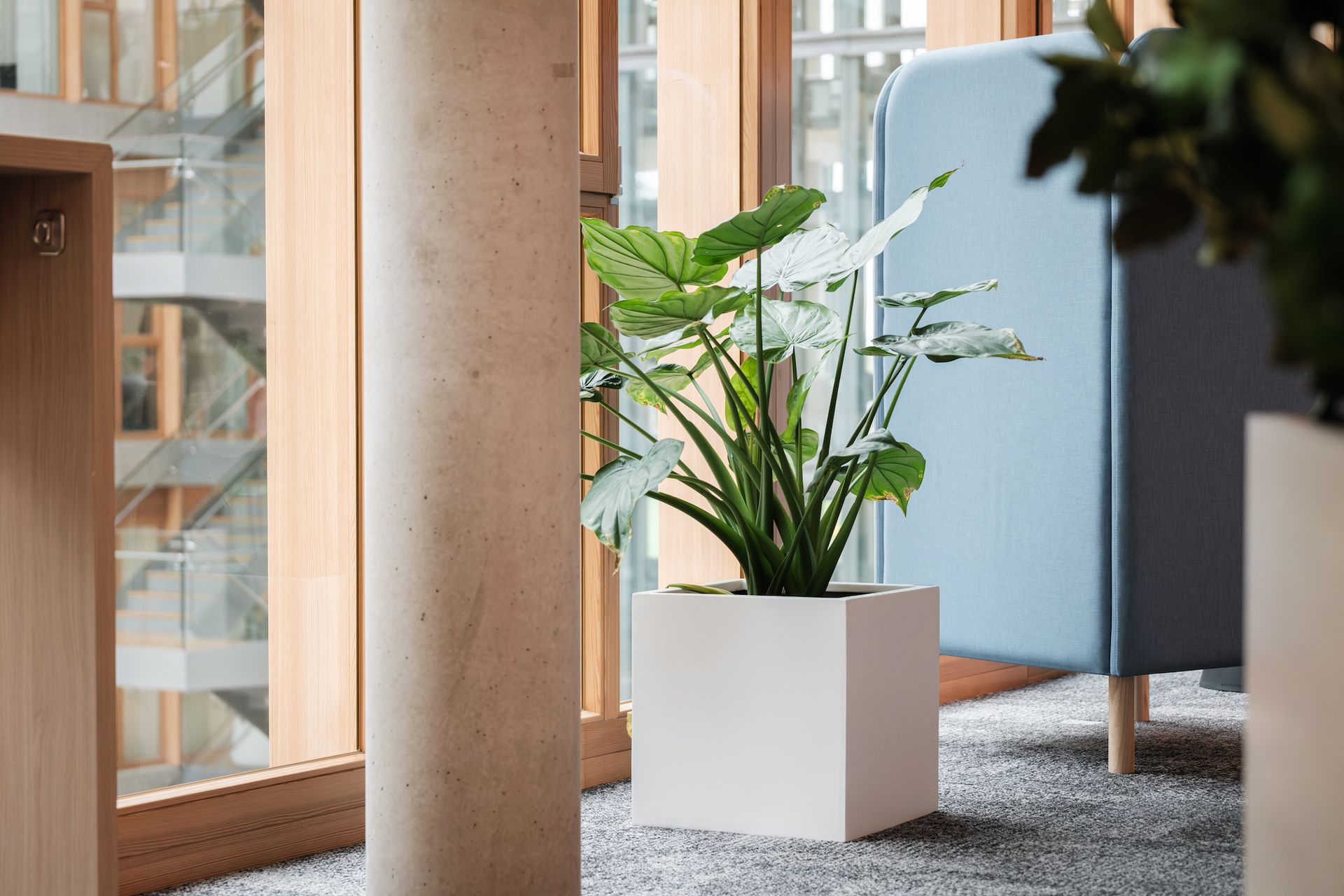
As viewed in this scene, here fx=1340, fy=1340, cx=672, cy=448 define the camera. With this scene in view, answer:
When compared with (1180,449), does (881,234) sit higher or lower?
higher

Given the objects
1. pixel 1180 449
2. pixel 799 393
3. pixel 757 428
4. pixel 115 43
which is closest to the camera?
pixel 115 43

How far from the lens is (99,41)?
1.65 meters

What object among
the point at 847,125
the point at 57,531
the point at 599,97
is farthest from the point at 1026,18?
the point at 57,531

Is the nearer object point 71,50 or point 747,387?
point 71,50

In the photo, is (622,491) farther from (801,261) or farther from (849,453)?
(801,261)

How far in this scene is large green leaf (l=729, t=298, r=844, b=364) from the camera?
6.43ft

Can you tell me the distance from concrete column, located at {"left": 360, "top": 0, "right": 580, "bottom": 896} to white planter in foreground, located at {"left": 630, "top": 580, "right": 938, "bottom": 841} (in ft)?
1.34

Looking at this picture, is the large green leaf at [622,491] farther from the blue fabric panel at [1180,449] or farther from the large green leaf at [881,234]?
the blue fabric panel at [1180,449]

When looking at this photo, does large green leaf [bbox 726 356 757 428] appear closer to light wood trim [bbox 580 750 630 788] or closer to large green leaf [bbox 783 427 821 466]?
large green leaf [bbox 783 427 821 466]

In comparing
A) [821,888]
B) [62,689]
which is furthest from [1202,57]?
[821,888]

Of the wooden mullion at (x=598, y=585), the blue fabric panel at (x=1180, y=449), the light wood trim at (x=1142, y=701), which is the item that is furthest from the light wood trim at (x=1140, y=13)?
the wooden mullion at (x=598, y=585)

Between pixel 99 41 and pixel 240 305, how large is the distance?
372 millimetres

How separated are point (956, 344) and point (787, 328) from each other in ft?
0.93

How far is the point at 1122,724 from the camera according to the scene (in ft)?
7.29
